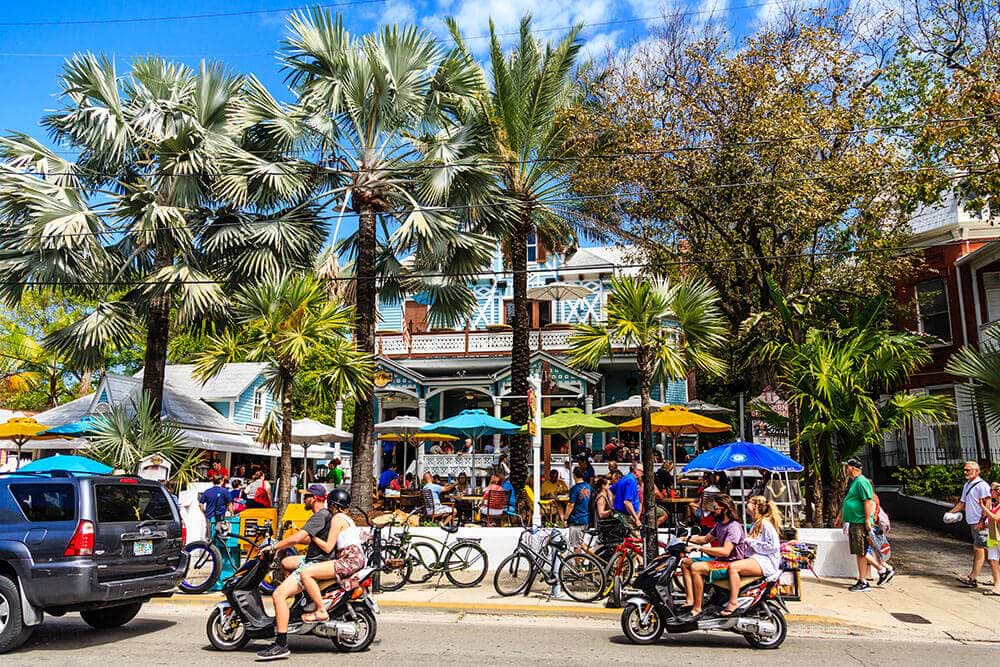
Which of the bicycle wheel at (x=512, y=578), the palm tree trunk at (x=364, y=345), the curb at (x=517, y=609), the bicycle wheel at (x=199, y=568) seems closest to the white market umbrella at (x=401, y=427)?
the palm tree trunk at (x=364, y=345)

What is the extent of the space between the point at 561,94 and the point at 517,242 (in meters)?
3.82

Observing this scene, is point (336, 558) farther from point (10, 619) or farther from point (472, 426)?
point (472, 426)

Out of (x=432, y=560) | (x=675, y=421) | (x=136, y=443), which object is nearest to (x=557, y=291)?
(x=675, y=421)

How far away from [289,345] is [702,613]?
26.7 feet

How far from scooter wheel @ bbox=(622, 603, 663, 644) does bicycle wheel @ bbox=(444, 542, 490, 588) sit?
3806mm

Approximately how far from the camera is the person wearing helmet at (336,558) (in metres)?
7.96

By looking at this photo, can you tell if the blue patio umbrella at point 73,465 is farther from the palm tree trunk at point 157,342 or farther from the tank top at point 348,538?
the tank top at point 348,538

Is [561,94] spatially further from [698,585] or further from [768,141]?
[698,585]

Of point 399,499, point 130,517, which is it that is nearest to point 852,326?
point 399,499

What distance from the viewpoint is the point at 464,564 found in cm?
1246

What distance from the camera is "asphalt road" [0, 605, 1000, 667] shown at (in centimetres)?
786

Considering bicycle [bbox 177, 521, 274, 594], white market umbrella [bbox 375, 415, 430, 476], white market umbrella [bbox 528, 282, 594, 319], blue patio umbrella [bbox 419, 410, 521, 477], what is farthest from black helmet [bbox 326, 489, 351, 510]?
white market umbrella [bbox 528, 282, 594, 319]

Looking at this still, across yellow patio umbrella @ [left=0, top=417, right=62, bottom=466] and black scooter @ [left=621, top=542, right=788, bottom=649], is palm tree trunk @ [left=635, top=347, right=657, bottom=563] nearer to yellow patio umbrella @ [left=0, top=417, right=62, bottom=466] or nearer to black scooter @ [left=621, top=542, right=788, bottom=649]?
black scooter @ [left=621, top=542, right=788, bottom=649]

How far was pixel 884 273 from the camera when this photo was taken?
66.1ft
